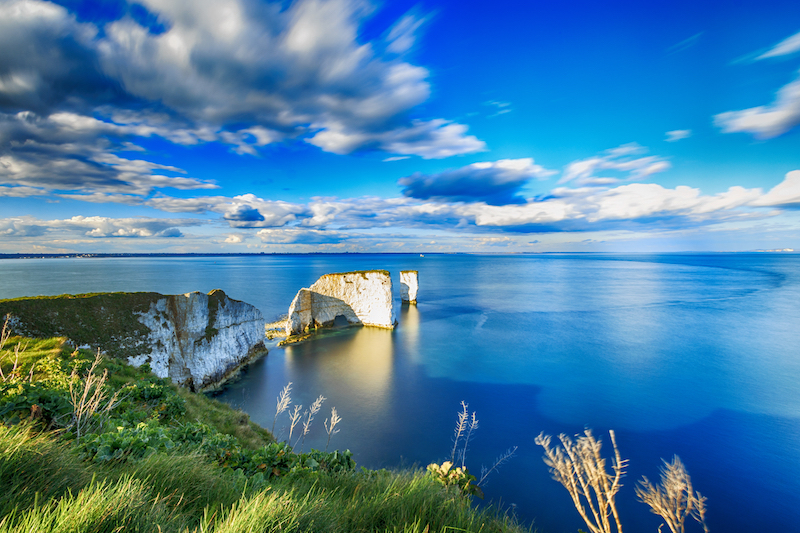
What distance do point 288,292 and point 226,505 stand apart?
200 feet

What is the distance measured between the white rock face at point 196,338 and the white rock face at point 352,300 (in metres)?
12.1

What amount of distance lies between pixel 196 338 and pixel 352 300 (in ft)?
64.7

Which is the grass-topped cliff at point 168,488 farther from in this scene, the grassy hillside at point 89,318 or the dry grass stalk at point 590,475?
the grassy hillside at point 89,318

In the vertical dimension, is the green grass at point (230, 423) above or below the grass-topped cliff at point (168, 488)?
below

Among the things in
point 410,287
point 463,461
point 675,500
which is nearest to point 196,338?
point 463,461

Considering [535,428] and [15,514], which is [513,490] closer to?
[535,428]

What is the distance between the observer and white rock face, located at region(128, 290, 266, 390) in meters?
17.7

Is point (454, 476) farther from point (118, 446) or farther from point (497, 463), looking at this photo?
point (497, 463)

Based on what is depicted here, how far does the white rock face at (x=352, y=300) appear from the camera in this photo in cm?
3647

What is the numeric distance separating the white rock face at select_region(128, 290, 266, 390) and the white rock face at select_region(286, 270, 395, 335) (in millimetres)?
12144

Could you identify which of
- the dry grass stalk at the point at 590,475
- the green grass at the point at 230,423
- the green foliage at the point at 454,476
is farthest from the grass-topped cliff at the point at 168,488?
the green grass at the point at 230,423

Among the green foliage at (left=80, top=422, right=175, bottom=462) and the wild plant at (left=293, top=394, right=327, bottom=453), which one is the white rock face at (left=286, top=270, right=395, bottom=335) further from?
Result: the green foliage at (left=80, top=422, right=175, bottom=462)

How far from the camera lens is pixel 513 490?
12438 mm

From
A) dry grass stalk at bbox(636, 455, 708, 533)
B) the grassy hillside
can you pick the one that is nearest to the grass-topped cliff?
dry grass stalk at bbox(636, 455, 708, 533)
